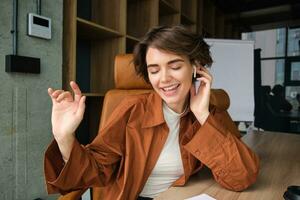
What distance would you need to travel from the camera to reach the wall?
1280mm

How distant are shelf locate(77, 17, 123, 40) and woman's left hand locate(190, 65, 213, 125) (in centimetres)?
96

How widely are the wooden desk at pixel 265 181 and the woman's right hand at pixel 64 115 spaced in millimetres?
364

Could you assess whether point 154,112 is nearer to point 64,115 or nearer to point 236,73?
point 64,115

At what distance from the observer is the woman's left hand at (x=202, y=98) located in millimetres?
1040

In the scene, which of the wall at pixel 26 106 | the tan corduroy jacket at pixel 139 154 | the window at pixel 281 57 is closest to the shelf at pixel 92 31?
the wall at pixel 26 106

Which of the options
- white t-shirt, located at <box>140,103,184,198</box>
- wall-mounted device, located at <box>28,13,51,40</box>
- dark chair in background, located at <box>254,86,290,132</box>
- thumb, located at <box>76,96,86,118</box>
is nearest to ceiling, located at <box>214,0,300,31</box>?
dark chair in background, located at <box>254,86,290,132</box>

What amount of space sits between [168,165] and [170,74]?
0.37 meters

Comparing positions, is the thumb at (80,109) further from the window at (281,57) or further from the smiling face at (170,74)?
the window at (281,57)

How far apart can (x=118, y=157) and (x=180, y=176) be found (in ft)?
0.88

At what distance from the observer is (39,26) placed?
1404 mm

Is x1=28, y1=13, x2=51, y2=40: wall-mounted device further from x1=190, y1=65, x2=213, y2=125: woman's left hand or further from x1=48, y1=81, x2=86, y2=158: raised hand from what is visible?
x1=190, y1=65, x2=213, y2=125: woman's left hand

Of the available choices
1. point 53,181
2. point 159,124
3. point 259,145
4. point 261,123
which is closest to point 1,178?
point 53,181

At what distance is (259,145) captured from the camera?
170cm

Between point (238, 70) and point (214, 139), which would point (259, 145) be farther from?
point (238, 70)
